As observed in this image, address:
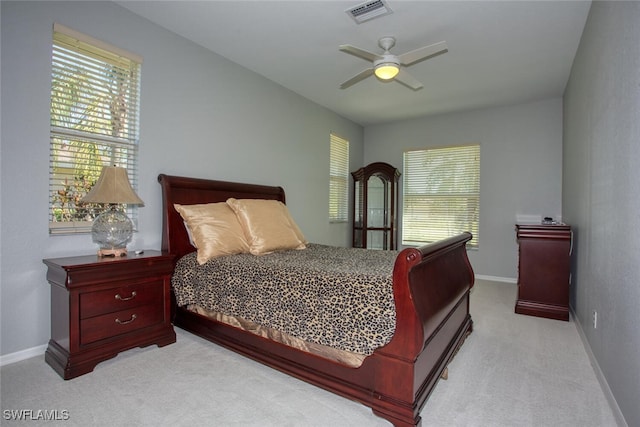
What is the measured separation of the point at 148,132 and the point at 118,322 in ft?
5.26

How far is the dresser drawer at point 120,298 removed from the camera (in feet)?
6.94

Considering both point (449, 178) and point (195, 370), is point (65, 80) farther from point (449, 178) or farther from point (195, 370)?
point (449, 178)

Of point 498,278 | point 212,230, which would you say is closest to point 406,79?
point 212,230

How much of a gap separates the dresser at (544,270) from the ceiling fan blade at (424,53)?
2111mm

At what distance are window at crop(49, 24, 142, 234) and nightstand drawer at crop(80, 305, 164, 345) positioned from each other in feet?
2.49

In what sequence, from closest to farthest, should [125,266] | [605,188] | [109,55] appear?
[605,188] → [125,266] → [109,55]

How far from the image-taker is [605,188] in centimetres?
208

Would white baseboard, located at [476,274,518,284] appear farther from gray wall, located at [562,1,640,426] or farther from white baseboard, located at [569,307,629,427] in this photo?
white baseboard, located at [569,307,629,427]

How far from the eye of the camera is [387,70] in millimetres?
2805

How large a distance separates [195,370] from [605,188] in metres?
2.91

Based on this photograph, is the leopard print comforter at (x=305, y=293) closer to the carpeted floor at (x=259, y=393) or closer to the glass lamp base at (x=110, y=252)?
the carpeted floor at (x=259, y=393)

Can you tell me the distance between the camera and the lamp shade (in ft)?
7.47

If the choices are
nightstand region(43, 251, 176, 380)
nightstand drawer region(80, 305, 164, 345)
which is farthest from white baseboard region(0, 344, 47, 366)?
nightstand drawer region(80, 305, 164, 345)

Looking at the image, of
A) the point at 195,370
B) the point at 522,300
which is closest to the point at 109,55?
the point at 195,370
